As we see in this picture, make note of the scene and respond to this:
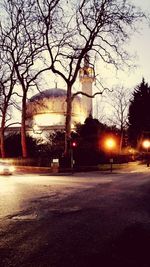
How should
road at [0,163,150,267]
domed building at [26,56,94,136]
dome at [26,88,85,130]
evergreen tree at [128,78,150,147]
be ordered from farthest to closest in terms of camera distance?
dome at [26,88,85,130] < domed building at [26,56,94,136] < evergreen tree at [128,78,150,147] < road at [0,163,150,267]

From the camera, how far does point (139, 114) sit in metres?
61.5

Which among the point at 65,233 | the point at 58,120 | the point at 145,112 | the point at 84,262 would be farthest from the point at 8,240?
the point at 58,120

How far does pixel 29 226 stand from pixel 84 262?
3.06 metres

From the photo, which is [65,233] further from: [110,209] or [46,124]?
[46,124]

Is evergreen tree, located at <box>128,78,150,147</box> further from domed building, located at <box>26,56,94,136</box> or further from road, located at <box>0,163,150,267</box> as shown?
road, located at <box>0,163,150,267</box>

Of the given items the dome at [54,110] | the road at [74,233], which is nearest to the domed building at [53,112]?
the dome at [54,110]

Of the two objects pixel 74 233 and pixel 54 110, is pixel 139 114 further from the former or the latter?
pixel 74 233

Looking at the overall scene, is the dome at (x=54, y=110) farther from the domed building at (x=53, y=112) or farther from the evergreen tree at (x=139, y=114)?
the evergreen tree at (x=139, y=114)

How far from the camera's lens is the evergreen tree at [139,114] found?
61625 mm

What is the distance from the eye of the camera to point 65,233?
7484mm


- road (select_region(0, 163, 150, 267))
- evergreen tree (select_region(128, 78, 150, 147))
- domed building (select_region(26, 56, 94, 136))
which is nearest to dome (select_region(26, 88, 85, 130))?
domed building (select_region(26, 56, 94, 136))

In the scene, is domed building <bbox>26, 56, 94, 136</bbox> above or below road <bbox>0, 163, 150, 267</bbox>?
above

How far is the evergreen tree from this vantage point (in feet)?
202

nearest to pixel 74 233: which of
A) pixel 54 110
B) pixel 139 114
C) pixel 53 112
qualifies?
pixel 139 114
